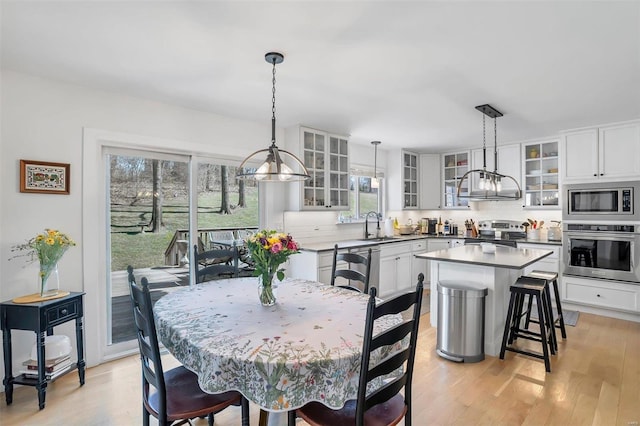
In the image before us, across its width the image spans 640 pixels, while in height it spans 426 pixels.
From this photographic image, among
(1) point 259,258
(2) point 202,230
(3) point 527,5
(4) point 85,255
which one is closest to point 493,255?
(3) point 527,5

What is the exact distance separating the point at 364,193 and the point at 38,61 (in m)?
4.50

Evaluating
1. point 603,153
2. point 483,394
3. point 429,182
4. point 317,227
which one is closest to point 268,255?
point 483,394

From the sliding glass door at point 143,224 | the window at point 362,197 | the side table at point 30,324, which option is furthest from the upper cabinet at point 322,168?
the side table at point 30,324

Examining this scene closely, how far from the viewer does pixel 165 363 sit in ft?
10.1

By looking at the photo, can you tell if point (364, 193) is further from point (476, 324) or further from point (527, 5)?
point (527, 5)

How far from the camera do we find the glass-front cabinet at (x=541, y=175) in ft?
16.9

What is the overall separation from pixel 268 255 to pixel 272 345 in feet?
2.03

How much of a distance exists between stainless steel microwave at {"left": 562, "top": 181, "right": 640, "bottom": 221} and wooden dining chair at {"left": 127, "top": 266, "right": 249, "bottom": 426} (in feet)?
15.7

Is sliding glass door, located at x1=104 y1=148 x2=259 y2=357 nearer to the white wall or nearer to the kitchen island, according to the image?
the white wall

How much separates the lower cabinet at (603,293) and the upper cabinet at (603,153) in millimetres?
1307

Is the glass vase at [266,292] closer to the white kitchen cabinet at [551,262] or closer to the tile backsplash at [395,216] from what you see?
the tile backsplash at [395,216]

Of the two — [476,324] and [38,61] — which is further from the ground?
[38,61]

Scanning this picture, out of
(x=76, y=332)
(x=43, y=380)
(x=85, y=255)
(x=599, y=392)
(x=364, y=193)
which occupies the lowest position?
(x=599, y=392)

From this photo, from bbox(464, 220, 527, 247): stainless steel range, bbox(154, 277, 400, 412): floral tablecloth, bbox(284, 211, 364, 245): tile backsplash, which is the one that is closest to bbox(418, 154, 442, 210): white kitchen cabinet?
bbox(464, 220, 527, 247): stainless steel range
